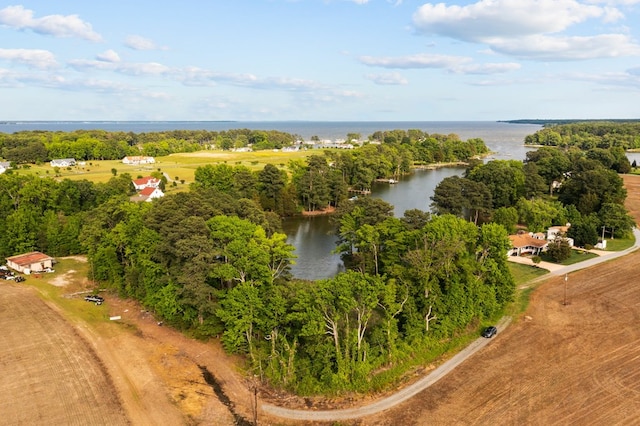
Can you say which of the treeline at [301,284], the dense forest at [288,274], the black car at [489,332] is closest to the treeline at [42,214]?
the dense forest at [288,274]

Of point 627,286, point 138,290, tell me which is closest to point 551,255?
point 627,286

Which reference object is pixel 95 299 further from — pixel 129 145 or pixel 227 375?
pixel 129 145

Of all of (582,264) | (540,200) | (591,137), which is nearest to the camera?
(582,264)

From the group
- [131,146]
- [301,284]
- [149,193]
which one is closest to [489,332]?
[301,284]

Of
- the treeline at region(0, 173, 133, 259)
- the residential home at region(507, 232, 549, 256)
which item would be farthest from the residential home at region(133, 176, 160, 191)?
the residential home at region(507, 232, 549, 256)

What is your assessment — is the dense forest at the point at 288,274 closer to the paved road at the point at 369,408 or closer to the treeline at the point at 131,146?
the paved road at the point at 369,408

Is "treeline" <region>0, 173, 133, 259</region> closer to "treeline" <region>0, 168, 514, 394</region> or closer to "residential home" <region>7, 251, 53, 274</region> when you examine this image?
"residential home" <region>7, 251, 53, 274</region>
